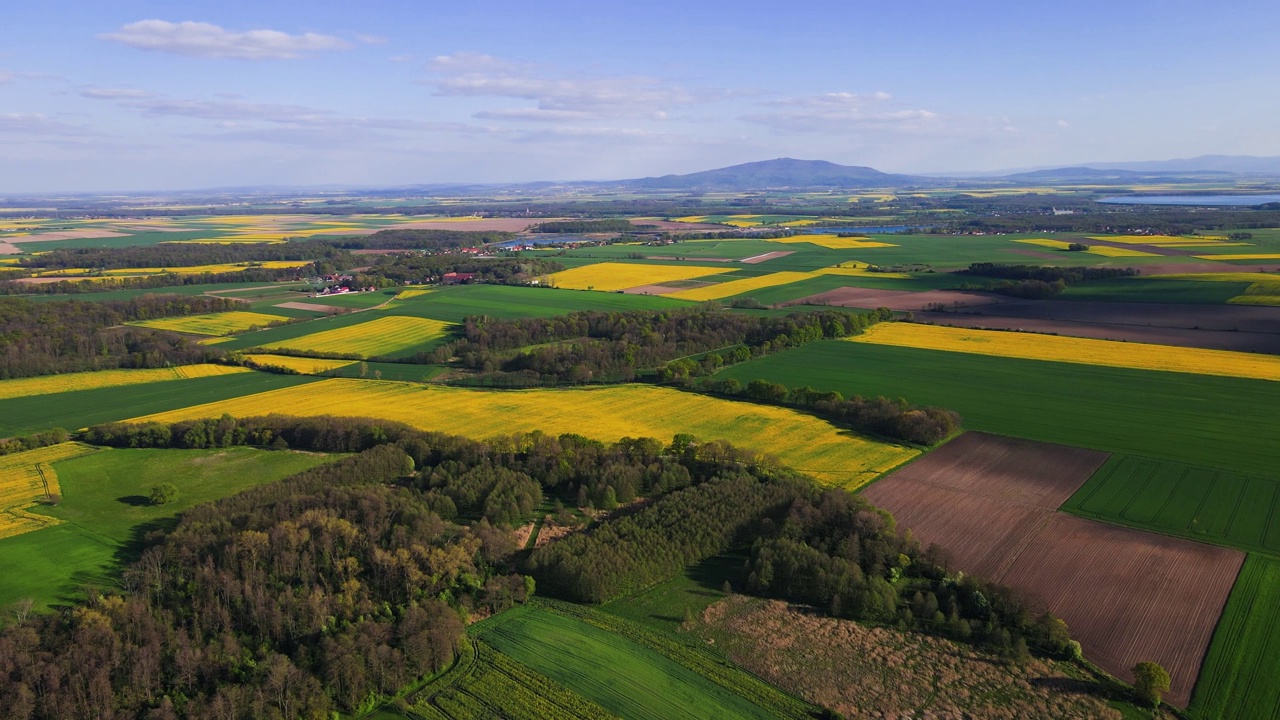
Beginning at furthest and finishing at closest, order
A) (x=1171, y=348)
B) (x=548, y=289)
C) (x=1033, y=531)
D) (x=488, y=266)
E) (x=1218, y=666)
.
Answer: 1. (x=488, y=266)
2. (x=548, y=289)
3. (x=1171, y=348)
4. (x=1033, y=531)
5. (x=1218, y=666)

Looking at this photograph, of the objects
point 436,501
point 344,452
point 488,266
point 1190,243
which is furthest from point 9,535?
point 1190,243

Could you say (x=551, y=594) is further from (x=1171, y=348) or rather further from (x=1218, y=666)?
(x=1171, y=348)

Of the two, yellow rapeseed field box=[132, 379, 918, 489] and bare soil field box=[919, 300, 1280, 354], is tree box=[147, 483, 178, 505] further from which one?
bare soil field box=[919, 300, 1280, 354]

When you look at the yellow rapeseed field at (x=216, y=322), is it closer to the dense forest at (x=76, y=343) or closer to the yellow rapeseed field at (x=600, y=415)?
the dense forest at (x=76, y=343)


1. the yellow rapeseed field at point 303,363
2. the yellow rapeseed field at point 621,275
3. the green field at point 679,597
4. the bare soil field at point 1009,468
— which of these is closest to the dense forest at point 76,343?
the yellow rapeseed field at point 303,363

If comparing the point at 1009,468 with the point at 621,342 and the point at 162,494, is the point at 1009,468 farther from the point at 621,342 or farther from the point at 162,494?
the point at 162,494

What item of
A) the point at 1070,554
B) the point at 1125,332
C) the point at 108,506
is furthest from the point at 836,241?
the point at 108,506
